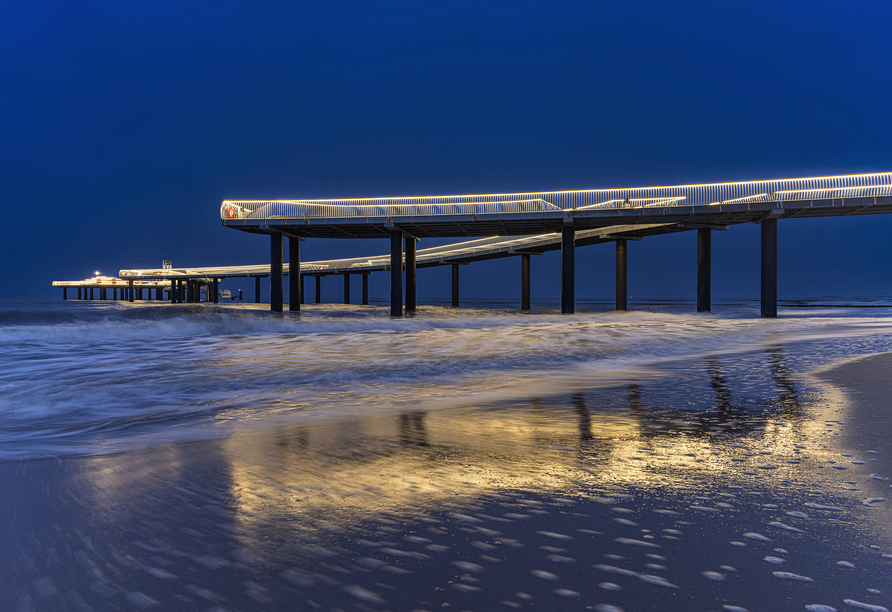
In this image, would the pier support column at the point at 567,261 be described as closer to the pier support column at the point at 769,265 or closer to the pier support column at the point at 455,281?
the pier support column at the point at 769,265

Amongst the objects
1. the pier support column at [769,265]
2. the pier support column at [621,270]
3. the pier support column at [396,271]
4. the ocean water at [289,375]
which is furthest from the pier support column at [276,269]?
the pier support column at [769,265]

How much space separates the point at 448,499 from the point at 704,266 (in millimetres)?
31354

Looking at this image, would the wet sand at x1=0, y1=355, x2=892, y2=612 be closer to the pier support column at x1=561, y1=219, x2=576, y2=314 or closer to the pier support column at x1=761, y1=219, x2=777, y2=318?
the pier support column at x1=561, y1=219, x2=576, y2=314

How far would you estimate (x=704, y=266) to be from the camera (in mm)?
30000

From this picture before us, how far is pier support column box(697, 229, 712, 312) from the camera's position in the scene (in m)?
29.4

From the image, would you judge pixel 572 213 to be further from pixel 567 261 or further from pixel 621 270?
pixel 621 270

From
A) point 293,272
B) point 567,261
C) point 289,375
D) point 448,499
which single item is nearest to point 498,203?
point 567,261

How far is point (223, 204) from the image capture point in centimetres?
2658

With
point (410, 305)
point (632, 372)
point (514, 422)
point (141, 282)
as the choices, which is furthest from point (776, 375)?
point (141, 282)

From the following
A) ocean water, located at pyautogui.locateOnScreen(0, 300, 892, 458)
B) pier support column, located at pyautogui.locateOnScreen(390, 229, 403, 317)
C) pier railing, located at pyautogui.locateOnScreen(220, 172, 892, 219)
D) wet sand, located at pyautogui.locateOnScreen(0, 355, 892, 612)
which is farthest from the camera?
pier support column, located at pyautogui.locateOnScreen(390, 229, 403, 317)

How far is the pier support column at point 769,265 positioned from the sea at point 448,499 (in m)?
22.1

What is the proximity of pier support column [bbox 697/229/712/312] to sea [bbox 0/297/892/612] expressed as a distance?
83.4 feet

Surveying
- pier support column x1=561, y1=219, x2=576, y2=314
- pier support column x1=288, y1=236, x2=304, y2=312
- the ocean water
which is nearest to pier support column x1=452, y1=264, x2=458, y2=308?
pier support column x1=288, y1=236, x2=304, y2=312

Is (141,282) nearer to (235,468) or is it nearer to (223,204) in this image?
(223,204)
